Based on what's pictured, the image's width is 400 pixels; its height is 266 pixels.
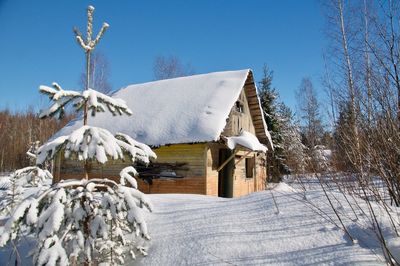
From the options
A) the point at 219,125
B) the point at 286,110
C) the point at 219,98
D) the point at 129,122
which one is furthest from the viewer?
the point at 286,110

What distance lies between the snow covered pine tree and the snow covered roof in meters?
7.40

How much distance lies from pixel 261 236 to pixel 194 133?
7971 mm

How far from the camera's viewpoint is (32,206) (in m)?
3.52

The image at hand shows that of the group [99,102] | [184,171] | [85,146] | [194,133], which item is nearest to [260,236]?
[85,146]

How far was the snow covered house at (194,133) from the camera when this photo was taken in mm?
12289

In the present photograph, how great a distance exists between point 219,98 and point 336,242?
1029 centimetres

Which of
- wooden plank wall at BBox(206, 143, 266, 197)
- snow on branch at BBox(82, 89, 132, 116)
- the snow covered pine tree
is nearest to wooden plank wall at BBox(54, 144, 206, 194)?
wooden plank wall at BBox(206, 143, 266, 197)

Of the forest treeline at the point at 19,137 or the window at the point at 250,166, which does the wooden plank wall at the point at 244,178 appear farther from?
the forest treeline at the point at 19,137

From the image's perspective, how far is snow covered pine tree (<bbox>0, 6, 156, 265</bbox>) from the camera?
3447mm

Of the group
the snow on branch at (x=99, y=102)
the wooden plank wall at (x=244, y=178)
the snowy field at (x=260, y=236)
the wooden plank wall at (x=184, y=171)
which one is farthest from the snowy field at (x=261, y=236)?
the wooden plank wall at (x=244, y=178)

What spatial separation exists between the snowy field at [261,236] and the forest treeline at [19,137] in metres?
34.7

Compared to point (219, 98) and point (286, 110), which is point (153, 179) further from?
point (286, 110)

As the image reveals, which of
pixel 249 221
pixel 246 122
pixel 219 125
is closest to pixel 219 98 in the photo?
pixel 219 125

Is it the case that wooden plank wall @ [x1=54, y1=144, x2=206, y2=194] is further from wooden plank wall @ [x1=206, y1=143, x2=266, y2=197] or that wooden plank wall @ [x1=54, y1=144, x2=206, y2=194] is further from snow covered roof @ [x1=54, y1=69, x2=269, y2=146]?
snow covered roof @ [x1=54, y1=69, x2=269, y2=146]
